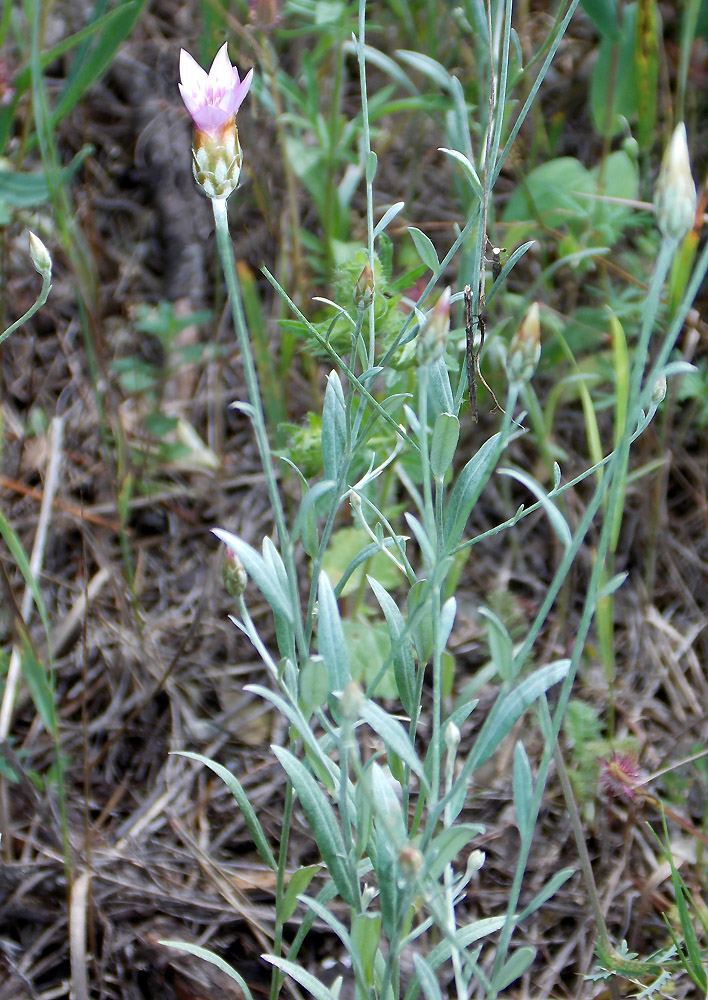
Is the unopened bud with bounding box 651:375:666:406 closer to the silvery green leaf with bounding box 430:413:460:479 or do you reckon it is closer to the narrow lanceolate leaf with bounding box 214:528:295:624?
the silvery green leaf with bounding box 430:413:460:479

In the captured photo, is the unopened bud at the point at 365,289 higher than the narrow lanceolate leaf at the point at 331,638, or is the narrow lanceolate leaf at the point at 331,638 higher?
the unopened bud at the point at 365,289

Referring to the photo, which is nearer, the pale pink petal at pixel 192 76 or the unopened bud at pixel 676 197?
the unopened bud at pixel 676 197

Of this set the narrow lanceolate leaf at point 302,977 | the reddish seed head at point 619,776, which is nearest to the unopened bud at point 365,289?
the narrow lanceolate leaf at point 302,977

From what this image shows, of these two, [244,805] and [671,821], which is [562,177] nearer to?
[671,821]

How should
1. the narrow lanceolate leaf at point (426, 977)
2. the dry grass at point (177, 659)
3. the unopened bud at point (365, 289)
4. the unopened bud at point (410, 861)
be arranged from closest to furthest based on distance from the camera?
the unopened bud at point (410, 861) < the narrow lanceolate leaf at point (426, 977) < the unopened bud at point (365, 289) < the dry grass at point (177, 659)

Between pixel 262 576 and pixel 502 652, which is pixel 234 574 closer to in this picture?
pixel 262 576

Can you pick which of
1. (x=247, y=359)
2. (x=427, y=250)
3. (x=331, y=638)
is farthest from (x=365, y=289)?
(x=331, y=638)

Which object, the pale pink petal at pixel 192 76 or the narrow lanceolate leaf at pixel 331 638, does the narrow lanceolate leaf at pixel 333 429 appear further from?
the pale pink petal at pixel 192 76
